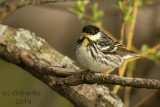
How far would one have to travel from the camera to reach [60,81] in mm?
2697

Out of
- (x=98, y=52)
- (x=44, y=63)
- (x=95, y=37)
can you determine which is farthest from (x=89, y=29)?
(x=44, y=63)

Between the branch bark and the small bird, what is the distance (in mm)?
186

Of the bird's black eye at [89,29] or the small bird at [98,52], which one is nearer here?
the small bird at [98,52]

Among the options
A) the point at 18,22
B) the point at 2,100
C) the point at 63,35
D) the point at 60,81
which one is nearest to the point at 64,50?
Result: the point at 63,35

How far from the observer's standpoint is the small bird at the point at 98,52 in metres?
3.09

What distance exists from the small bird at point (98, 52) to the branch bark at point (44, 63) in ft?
0.61

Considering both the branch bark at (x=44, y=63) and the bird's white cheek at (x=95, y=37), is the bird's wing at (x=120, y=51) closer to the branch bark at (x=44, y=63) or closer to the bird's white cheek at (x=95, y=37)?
the bird's white cheek at (x=95, y=37)

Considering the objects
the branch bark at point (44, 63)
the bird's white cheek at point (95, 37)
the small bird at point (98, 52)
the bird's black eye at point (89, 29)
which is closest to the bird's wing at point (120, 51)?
the small bird at point (98, 52)

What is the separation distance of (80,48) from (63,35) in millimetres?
2160

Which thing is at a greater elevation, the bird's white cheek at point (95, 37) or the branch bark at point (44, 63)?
the bird's white cheek at point (95, 37)

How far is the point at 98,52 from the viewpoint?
10.5 feet

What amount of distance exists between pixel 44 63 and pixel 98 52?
605mm

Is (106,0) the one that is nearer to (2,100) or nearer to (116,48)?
(116,48)

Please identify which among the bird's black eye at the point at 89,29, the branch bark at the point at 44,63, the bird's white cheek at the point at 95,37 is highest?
the bird's black eye at the point at 89,29
